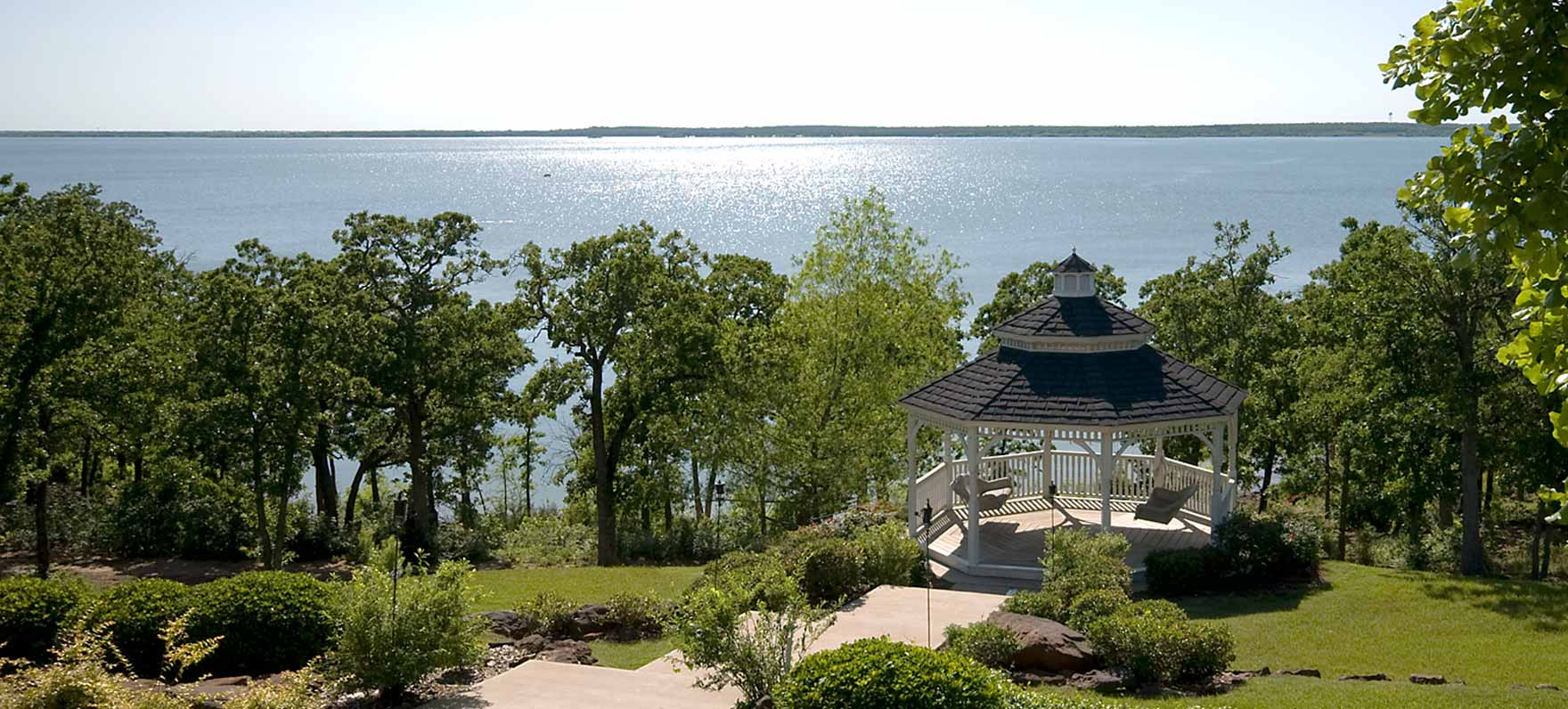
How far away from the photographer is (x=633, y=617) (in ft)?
46.5

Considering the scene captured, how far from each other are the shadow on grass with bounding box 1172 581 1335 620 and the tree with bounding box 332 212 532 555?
47.4 feet

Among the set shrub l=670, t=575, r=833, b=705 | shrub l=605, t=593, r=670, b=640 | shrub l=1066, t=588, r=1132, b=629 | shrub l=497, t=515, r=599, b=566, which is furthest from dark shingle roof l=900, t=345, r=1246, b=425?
shrub l=497, t=515, r=599, b=566

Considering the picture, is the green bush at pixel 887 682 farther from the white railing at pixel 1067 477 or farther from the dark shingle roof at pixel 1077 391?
the white railing at pixel 1067 477

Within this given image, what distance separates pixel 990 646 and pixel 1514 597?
7.97 m

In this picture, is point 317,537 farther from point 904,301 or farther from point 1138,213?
point 1138,213

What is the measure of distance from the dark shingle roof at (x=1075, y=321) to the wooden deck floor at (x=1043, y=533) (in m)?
2.80

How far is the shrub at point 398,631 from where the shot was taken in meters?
11.0

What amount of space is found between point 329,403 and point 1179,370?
15.3 metres

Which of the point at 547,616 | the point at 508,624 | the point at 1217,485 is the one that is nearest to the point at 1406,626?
the point at 1217,485

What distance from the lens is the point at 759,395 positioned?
77.9ft

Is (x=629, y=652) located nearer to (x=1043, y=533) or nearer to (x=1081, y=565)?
(x=1081, y=565)

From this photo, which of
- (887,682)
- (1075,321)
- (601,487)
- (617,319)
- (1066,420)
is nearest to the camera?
(887,682)

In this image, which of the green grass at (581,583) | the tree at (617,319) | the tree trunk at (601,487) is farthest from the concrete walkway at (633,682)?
the tree at (617,319)

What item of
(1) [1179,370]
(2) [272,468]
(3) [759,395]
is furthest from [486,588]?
(1) [1179,370]
